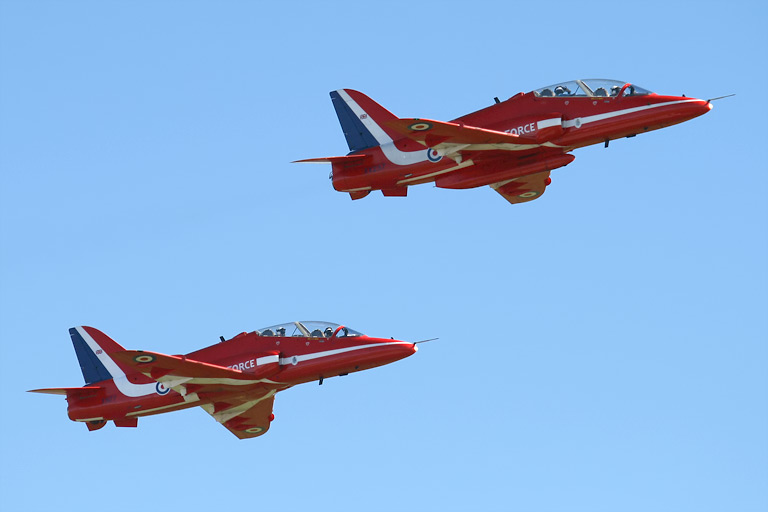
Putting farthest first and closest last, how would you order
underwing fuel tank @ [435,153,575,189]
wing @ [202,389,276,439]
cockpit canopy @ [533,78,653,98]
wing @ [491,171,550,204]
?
wing @ [491,171,550,204]
wing @ [202,389,276,439]
underwing fuel tank @ [435,153,575,189]
cockpit canopy @ [533,78,653,98]

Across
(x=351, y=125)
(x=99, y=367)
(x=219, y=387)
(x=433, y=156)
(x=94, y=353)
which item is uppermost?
(x=351, y=125)

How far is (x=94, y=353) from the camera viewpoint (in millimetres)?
64750

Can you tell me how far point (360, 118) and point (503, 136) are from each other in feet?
25.2

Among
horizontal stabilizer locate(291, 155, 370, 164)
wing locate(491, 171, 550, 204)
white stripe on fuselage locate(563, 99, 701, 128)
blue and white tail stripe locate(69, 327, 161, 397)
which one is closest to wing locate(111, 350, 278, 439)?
blue and white tail stripe locate(69, 327, 161, 397)

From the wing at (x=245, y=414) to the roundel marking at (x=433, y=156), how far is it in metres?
11.5

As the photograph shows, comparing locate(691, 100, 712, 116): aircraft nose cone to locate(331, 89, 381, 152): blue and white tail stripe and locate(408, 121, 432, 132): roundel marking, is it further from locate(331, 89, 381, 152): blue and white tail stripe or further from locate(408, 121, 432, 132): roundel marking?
locate(331, 89, 381, 152): blue and white tail stripe

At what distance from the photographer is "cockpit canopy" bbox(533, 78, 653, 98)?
61.1 m

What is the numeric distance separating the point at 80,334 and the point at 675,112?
25.8m

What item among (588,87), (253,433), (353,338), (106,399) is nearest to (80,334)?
(106,399)

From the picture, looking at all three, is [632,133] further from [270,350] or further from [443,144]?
[270,350]

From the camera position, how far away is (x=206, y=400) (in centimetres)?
6262

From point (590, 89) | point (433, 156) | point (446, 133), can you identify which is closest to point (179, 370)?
point (433, 156)

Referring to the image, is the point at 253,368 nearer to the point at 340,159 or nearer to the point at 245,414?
the point at 245,414

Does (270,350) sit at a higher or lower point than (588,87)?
lower
